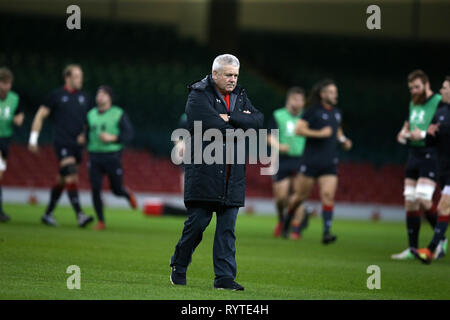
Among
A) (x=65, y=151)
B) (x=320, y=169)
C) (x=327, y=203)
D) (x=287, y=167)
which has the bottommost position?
(x=327, y=203)

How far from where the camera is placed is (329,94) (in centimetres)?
1443

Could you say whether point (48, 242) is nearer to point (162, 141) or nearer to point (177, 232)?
point (177, 232)

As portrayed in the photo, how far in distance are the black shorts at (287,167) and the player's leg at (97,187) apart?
3371 mm

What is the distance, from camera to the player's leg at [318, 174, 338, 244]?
551 inches

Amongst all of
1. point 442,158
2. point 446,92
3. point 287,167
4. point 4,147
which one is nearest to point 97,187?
point 4,147

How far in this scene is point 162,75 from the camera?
31.7 meters

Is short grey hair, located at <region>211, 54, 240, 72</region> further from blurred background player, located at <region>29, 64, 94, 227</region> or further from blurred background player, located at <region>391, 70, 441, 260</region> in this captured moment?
blurred background player, located at <region>29, 64, 94, 227</region>

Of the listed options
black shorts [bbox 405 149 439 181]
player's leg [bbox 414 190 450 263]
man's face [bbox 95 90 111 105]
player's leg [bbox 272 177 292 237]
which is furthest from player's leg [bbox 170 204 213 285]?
player's leg [bbox 272 177 292 237]

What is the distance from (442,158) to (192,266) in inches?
146

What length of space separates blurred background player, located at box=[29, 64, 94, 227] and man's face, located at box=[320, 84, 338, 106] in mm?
4316

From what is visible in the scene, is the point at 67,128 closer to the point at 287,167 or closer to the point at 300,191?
the point at 287,167

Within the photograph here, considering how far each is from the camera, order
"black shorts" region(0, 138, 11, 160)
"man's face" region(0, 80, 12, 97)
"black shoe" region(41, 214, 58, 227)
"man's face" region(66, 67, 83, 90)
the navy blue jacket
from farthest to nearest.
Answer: "man's face" region(0, 80, 12, 97) < "black shorts" region(0, 138, 11, 160) < "black shoe" region(41, 214, 58, 227) < "man's face" region(66, 67, 83, 90) < the navy blue jacket

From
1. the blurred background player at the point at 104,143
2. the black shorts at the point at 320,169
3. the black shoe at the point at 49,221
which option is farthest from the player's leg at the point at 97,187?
the black shorts at the point at 320,169

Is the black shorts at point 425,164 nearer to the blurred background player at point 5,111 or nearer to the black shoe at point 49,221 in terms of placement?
the black shoe at point 49,221
